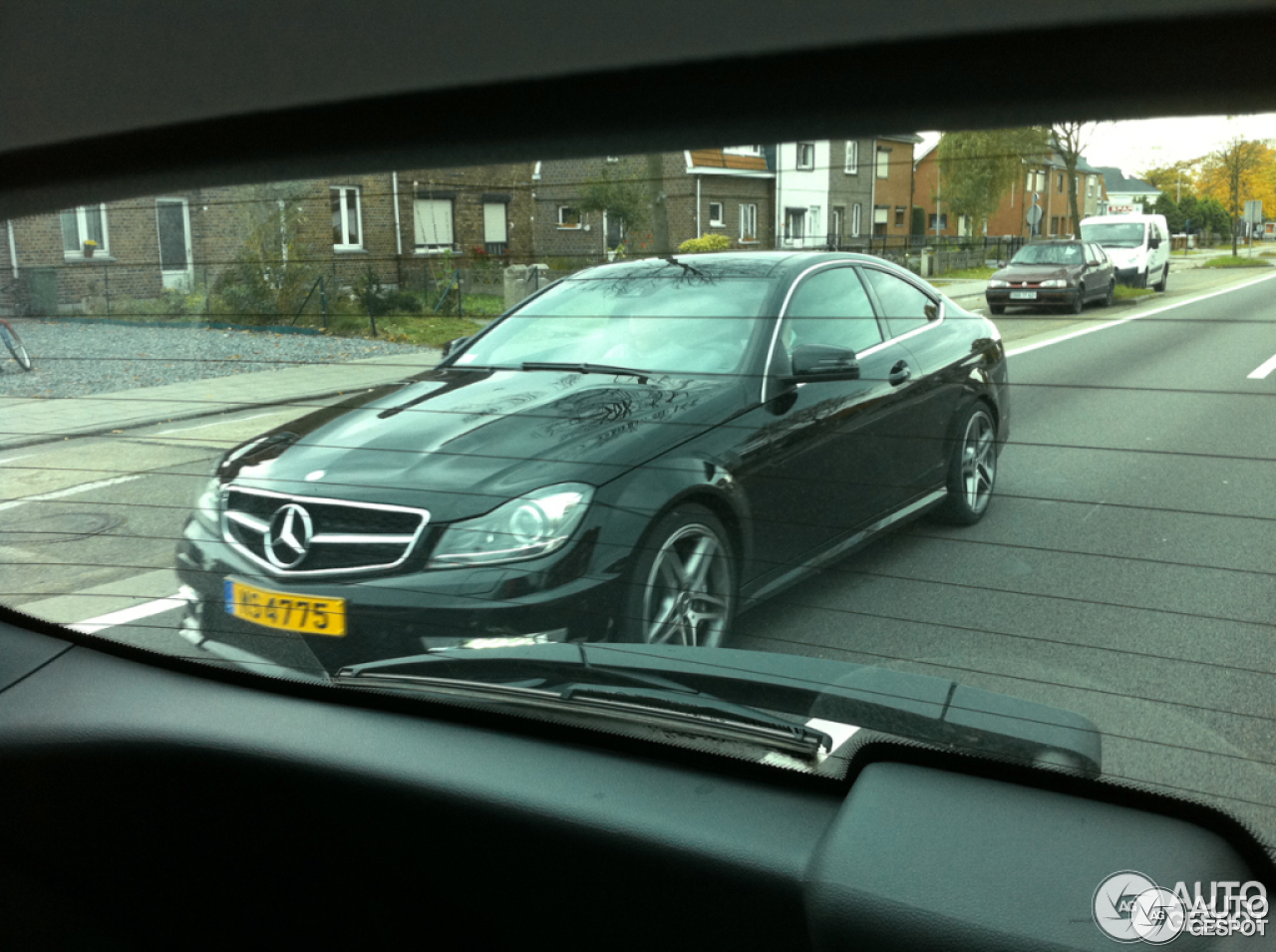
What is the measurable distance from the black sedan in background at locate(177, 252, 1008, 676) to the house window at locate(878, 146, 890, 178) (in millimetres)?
231

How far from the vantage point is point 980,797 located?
1381mm

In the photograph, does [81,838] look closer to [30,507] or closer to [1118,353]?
[30,507]

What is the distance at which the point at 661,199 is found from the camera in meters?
1.48

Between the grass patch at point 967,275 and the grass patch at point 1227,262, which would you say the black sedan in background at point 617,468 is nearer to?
the grass patch at point 967,275

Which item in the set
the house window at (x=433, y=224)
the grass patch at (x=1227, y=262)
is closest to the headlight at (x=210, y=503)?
the house window at (x=433, y=224)

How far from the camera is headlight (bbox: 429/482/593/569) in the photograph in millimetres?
1791

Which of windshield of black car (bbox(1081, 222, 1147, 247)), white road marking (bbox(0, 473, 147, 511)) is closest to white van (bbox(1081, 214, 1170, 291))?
windshield of black car (bbox(1081, 222, 1147, 247))

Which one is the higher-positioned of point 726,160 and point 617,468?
point 726,160

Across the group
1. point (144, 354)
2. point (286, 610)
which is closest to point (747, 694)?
point (286, 610)

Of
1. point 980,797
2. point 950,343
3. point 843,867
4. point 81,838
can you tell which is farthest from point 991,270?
point 81,838

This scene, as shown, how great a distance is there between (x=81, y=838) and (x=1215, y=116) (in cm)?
234

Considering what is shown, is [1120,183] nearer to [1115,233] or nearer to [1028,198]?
[1028,198]

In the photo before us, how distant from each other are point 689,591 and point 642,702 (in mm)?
196

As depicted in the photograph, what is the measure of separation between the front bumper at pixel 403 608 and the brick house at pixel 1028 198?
0.79m
